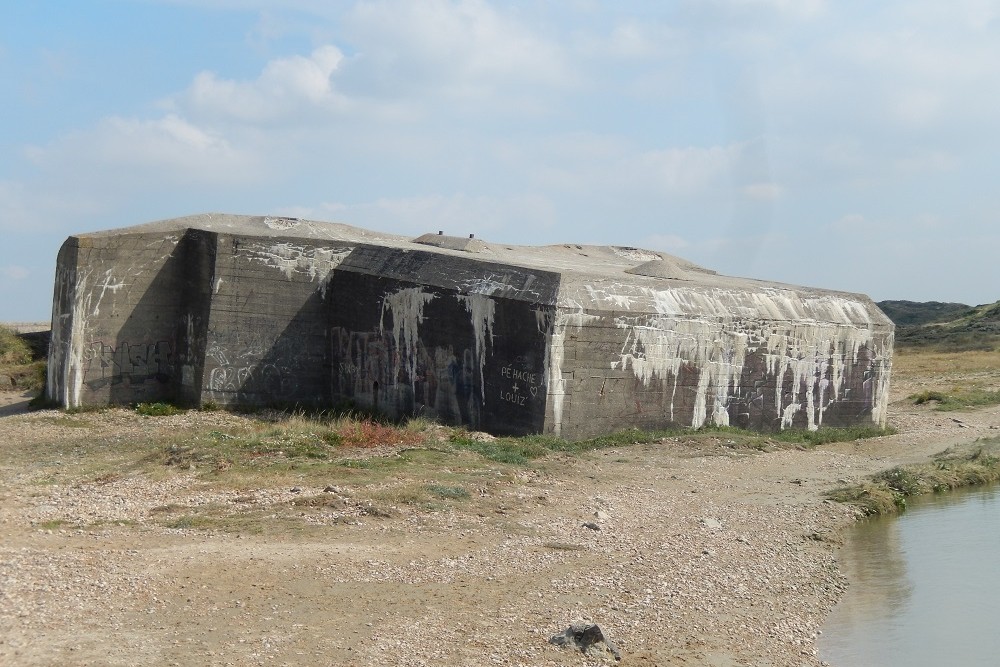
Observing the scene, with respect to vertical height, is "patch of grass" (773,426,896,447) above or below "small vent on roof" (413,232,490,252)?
below

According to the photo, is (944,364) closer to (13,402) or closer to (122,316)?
(122,316)

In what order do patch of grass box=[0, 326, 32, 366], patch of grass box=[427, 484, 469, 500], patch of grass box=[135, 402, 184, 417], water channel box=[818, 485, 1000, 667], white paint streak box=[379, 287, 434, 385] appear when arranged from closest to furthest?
water channel box=[818, 485, 1000, 667] < patch of grass box=[427, 484, 469, 500] < white paint streak box=[379, 287, 434, 385] < patch of grass box=[135, 402, 184, 417] < patch of grass box=[0, 326, 32, 366]

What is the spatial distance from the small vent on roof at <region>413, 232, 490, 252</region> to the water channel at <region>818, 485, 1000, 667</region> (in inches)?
377

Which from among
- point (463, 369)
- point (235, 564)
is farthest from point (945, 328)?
point (235, 564)

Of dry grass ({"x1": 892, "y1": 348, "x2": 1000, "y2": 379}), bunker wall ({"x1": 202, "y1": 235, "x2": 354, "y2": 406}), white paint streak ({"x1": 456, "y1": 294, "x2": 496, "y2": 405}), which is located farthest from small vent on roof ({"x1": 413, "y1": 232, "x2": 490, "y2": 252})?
dry grass ({"x1": 892, "y1": 348, "x2": 1000, "y2": 379})

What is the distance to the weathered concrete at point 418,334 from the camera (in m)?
15.0

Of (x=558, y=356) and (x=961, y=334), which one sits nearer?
(x=558, y=356)

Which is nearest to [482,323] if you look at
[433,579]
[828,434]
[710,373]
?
[710,373]

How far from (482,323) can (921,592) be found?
7.20 metres

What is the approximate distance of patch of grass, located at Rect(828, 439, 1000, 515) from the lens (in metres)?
13.0

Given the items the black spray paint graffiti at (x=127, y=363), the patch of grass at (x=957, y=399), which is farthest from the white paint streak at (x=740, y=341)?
the black spray paint graffiti at (x=127, y=363)

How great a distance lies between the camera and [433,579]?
8.47 metres

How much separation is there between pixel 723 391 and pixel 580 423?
2.87 metres

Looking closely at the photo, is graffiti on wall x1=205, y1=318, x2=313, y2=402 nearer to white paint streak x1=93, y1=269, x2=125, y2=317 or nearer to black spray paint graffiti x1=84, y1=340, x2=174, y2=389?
black spray paint graffiti x1=84, y1=340, x2=174, y2=389
